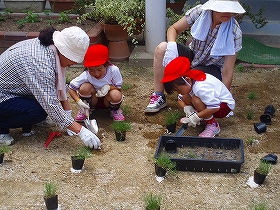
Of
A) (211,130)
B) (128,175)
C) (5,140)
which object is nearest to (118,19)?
(211,130)

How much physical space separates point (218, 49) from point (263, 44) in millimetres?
2904

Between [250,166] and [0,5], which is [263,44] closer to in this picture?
[250,166]

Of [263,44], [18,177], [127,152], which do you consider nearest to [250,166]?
[127,152]

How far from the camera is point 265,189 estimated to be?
10.9 feet

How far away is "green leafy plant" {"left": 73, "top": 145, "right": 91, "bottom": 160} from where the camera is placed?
11.4 ft

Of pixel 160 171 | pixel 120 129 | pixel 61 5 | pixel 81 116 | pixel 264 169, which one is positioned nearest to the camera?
pixel 264 169

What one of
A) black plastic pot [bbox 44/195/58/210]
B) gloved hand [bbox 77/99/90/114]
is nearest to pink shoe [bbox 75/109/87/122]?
gloved hand [bbox 77/99/90/114]

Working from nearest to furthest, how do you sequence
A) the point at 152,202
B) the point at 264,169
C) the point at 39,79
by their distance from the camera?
1. the point at 152,202
2. the point at 264,169
3. the point at 39,79

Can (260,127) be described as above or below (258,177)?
below

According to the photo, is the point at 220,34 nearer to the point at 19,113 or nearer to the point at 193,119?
the point at 193,119

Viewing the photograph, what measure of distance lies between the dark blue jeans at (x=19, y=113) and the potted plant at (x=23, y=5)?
382cm

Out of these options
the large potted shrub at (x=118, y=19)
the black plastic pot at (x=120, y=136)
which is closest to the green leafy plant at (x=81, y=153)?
the black plastic pot at (x=120, y=136)

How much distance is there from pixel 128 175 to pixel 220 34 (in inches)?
66.1

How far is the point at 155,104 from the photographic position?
15.3 feet
